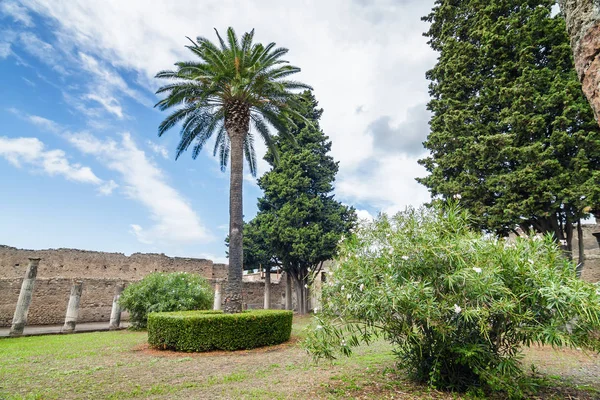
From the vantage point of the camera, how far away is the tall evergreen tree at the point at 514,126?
10.2 m

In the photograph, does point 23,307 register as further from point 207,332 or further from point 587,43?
point 587,43

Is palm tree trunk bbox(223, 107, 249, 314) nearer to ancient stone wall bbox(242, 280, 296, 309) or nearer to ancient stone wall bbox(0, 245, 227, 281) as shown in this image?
ancient stone wall bbox(0, 245, 227, 281)

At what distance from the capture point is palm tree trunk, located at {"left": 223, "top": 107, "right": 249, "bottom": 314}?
446 inches

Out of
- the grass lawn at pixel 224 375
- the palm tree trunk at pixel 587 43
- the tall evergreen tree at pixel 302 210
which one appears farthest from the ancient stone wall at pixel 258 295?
the palm tree trunk at pixel 587 43

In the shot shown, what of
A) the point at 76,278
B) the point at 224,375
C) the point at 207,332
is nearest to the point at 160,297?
the point at 207,332

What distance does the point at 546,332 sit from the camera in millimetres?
4031

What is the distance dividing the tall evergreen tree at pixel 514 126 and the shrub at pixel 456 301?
22.2 feet

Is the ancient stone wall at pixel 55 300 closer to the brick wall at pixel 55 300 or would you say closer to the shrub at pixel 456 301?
the brick wall at pixel 55 300

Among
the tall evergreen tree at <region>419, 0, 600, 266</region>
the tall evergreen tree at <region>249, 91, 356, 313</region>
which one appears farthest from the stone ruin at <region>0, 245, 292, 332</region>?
the tall evergreen tree at <region>419, 0, 600, 266</region>

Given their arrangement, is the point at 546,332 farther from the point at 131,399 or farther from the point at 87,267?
the point at 87,267

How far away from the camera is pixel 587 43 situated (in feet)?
10.8

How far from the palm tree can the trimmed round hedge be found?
1.32 metres

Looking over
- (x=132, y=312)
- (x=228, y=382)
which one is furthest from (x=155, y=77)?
(x=228, y=382)

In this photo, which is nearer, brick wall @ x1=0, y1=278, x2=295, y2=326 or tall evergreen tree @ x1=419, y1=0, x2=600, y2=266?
tall evergreen tree @ x1=419, y1=0, x2=600, y2=266
